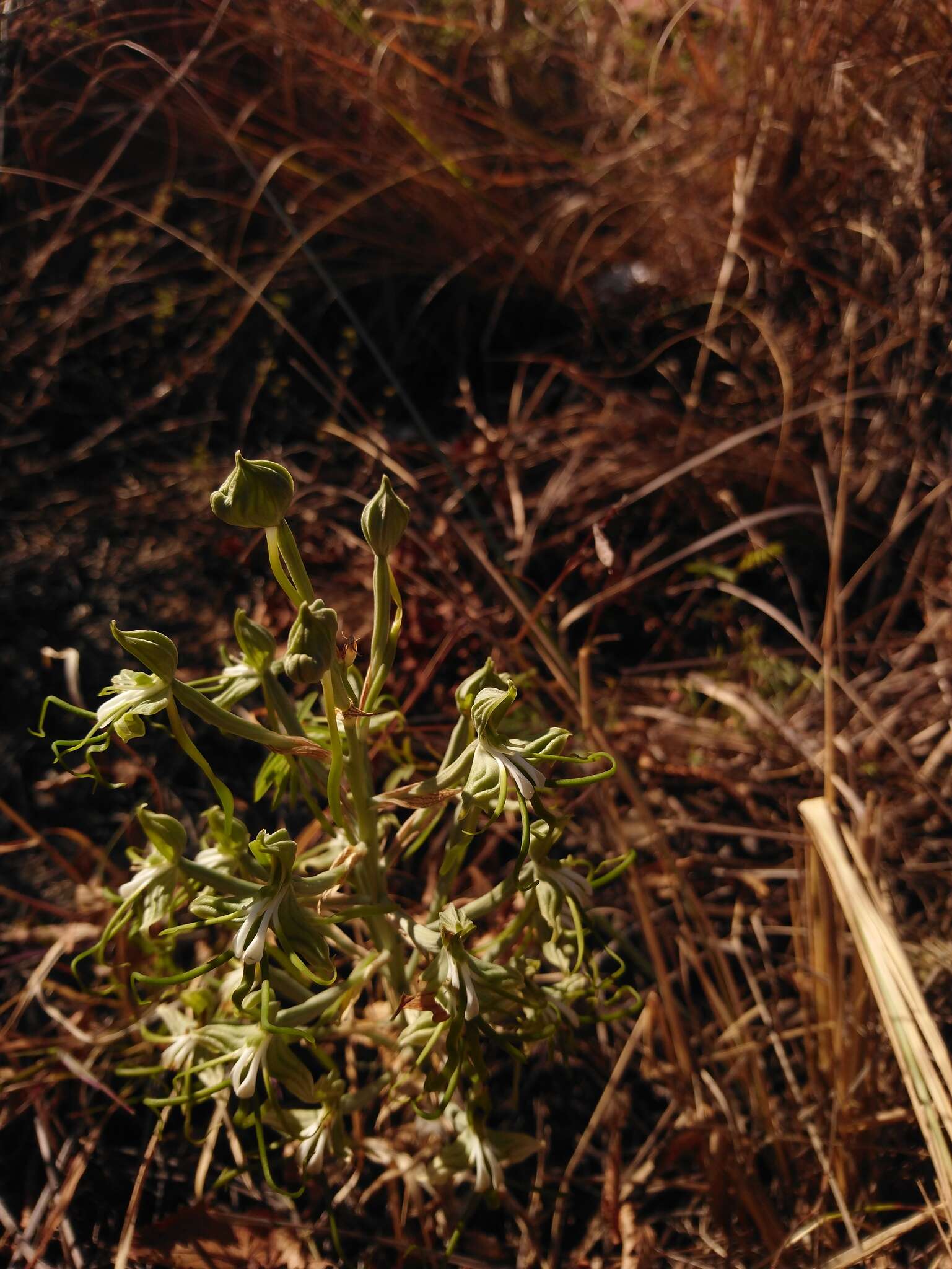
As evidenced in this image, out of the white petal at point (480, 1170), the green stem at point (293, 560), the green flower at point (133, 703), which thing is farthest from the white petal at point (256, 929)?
the white petal at point (480, 1170)

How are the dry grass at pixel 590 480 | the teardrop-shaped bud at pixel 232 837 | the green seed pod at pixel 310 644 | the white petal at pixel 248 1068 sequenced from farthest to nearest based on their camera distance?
1. the dry grass at pixel 590 480
2. the teardrop-shaped bud at pixel 232 837
3. the white petal at pixel 248 1068
4. the green seed pod at pixel 310 644

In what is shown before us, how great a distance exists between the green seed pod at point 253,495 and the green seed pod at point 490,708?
0.30m

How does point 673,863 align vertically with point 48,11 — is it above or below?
below

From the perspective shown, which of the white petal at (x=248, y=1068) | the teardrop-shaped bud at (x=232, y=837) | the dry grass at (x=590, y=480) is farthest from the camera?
the dry grass at (x=590, y=480)

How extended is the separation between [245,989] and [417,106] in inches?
97.6

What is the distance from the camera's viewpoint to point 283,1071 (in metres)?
1.10

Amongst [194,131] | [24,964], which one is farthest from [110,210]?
[24,964]

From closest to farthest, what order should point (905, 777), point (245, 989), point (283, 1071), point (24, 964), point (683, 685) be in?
1. point (245, 989)
2. point (283, 1071)
3. point (24, 964)
4. point (905, 777)
5. point (683, 685)

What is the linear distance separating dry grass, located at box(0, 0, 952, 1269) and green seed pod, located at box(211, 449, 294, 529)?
45 cm

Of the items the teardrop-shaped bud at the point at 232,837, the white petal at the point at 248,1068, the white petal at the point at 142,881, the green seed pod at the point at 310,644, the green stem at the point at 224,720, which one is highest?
the green seed pod at the point at 310,644

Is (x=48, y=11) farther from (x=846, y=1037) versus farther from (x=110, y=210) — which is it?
(x=846, y=1037)

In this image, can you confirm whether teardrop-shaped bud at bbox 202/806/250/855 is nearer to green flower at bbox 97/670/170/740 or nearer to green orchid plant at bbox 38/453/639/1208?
green orchid plant at bbox 38/453/639/1208

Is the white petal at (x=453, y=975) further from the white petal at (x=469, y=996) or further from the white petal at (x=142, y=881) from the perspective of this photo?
the white petal at (x=142, y=881)

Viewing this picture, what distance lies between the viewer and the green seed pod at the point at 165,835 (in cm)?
110
